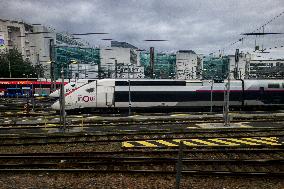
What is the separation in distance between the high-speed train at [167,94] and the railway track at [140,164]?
15782 mm

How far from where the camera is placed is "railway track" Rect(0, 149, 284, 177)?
12.1m

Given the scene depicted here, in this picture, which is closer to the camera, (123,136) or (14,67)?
(123,136)

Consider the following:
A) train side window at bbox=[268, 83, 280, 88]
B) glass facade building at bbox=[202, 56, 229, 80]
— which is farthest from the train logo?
train side window at bbox=[268, 83, 280, 88]

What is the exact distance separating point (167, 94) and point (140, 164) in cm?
1856

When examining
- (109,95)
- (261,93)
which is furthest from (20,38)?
(261,93)

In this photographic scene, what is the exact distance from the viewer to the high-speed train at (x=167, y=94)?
3014 cm

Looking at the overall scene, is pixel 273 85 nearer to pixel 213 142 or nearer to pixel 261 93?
pixel 261 93

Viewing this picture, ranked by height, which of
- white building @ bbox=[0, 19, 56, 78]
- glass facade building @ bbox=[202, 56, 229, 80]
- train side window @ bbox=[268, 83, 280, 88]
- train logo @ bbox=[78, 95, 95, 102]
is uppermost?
white building @ bbox=[0, 19, 56, 78]

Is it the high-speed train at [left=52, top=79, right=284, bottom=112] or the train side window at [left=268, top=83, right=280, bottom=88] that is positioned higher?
the train side window at [left=268, top=83, right=280, bottom=88]

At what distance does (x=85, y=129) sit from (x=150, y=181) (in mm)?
12132

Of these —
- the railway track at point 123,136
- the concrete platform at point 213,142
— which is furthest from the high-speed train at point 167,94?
the concrete platform at point 213,142

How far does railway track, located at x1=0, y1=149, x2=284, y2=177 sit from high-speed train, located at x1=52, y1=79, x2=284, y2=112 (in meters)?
15.8

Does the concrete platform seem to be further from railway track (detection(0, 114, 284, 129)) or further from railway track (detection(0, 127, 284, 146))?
railway track (detection(0, 114, 284, 129))

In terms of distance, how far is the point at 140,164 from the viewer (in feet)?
43.7
